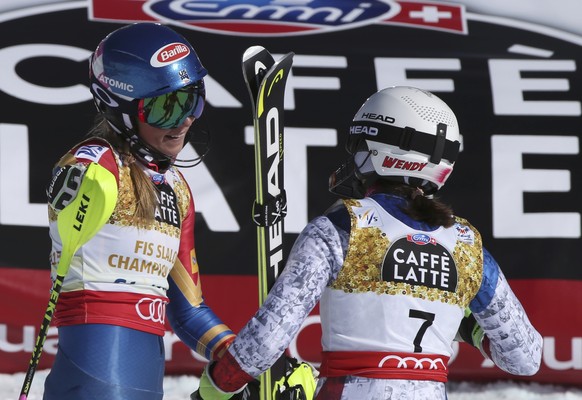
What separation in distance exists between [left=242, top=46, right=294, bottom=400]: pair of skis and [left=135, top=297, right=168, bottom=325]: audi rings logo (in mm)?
308

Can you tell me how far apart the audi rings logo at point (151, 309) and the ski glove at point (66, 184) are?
1.23 feet

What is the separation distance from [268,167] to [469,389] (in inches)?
118

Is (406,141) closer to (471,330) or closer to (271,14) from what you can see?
(471,330)

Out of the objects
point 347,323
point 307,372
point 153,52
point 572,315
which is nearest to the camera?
point 347,323

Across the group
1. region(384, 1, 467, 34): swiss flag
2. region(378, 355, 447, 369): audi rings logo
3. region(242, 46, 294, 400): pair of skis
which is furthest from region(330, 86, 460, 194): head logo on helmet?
region(384, 1, 467, 34): swiss flag

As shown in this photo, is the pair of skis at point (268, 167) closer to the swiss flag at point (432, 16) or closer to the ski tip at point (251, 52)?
the ski tip at point (251, 52)

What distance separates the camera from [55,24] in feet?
20.9

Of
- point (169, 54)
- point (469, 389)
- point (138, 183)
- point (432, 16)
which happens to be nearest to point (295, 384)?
point (138, 183)

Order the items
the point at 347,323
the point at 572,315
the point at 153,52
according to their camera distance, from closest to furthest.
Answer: the point at 347,323 < the point at 153,52 < the point at 572,315

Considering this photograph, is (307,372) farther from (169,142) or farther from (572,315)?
(572,315)

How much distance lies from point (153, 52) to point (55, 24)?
3.16 m

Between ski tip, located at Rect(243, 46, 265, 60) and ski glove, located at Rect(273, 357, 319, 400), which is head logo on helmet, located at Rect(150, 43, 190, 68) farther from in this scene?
ski glove, located at Rect(273, 357, 319, 400)

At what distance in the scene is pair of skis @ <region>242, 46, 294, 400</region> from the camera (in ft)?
11.5

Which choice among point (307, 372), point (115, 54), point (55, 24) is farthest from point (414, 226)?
point (55, 24)
